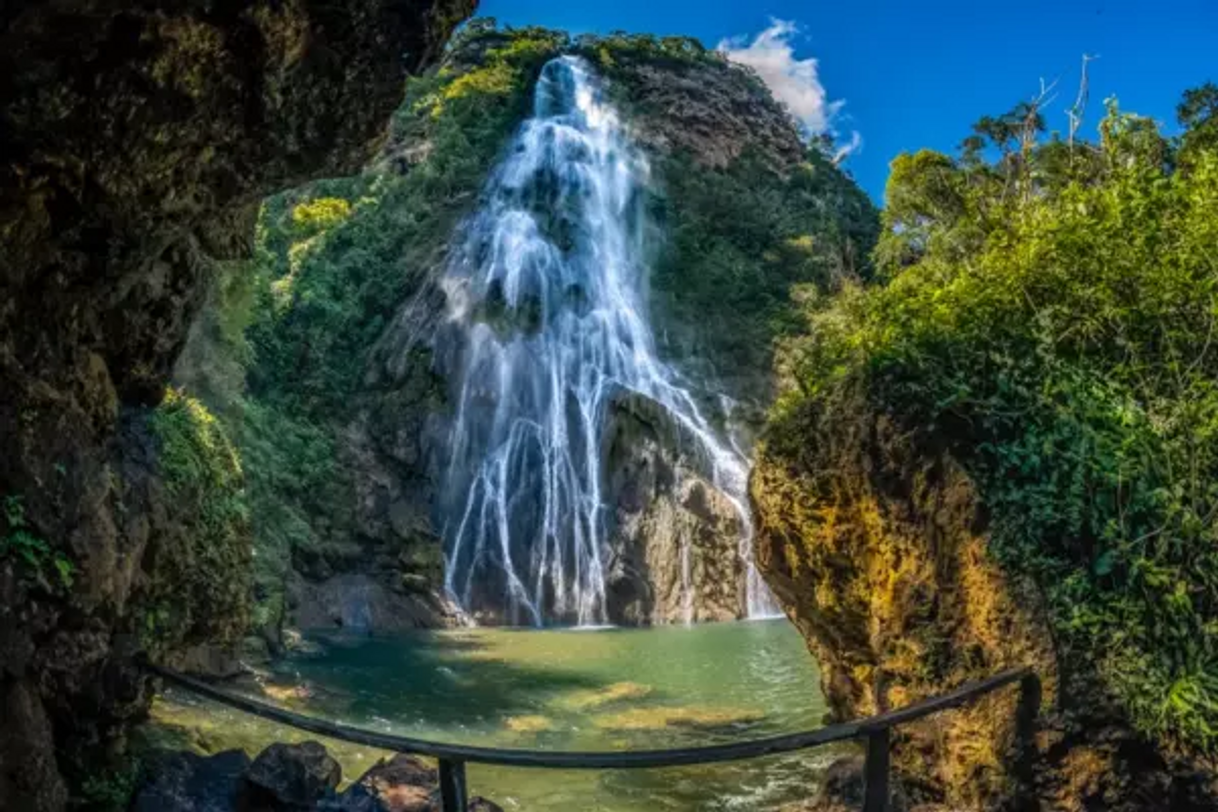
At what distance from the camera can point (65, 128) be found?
401 cm

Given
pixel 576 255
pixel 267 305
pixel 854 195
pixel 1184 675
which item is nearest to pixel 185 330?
pixel 1184 675

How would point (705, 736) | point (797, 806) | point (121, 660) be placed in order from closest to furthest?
point (121, 660)
point (797, 806)
point (705, 736)

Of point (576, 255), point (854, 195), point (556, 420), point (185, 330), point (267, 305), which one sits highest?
point (854, 195)

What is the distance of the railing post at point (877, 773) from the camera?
3953mm

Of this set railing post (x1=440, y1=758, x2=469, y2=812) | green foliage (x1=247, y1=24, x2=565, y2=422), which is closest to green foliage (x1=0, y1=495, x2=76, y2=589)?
railing post (x1=440, y1=758, x2=469, y2=812)

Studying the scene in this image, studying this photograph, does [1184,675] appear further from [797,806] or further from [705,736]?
[705,736]

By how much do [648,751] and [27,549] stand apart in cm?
290

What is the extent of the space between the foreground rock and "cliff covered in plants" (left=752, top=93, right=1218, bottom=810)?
2845mm

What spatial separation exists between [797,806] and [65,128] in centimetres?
595

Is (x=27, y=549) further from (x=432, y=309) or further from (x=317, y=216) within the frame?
(x=317, y=216)

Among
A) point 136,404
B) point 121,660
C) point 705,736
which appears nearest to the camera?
point 121,660

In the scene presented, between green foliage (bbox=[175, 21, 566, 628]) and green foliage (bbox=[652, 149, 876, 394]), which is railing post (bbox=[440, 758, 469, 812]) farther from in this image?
green foliage (bbox=[652, 149, 876, 394])

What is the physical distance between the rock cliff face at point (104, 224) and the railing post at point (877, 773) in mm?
3615

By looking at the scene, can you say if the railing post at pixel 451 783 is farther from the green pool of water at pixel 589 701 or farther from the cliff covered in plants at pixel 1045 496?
the green pool of water at pixel 589 701
